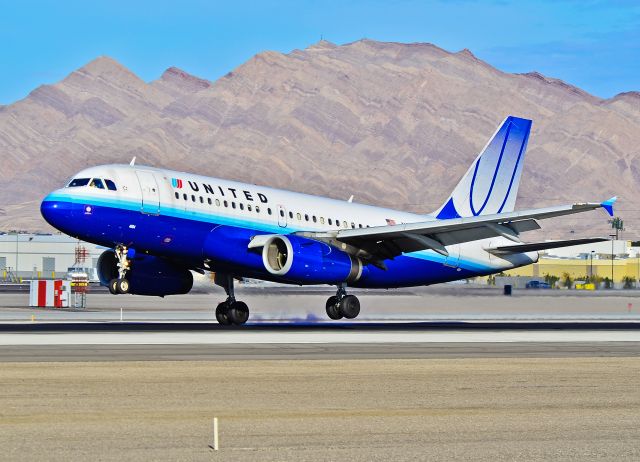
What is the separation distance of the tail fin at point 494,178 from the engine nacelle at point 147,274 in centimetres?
1548

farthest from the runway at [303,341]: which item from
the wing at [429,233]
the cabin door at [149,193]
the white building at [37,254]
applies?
the white building at [37,254]

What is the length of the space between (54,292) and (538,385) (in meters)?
→ 54.9

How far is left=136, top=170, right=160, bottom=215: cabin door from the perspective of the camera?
4606cm

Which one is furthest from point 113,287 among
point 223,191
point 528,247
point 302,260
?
point 528,247

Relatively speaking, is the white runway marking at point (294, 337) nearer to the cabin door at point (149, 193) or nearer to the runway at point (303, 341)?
the runway at point (303, 341)

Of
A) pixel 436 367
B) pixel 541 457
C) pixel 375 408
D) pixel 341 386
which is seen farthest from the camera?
pixel 436 367

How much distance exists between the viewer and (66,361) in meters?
30.8

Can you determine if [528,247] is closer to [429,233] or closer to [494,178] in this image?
[494,178]

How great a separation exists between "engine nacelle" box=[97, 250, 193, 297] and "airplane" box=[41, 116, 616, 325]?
4cm

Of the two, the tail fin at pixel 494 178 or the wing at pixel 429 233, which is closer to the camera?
the wing at pixel 429 233

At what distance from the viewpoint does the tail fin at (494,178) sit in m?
59.5

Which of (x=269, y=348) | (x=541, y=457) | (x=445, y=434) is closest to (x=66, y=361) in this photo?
(x=269, y=348)

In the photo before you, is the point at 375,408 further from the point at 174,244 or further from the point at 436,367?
the point at 174,244

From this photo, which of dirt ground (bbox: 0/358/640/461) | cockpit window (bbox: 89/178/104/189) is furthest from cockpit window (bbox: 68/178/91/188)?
dirt ground (bbox: 0/358/640/461)
